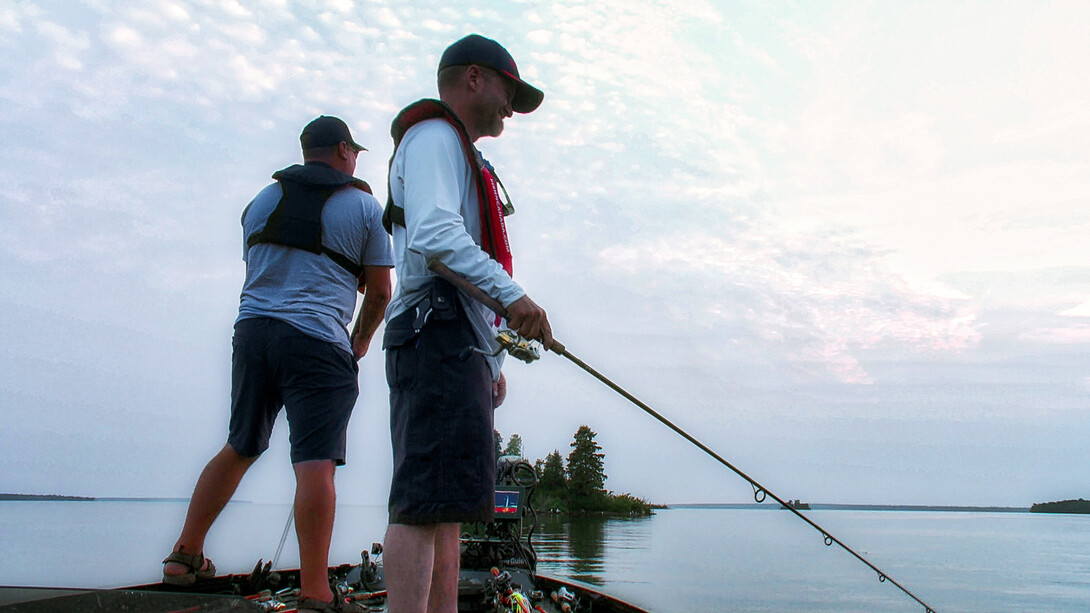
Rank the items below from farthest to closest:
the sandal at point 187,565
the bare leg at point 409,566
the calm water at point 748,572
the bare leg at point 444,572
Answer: the calm water at point 748,572
the sandal at point 187,565
the bare leg at point 444,572
the bare leg at point 409,566

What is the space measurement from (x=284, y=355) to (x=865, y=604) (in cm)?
3712

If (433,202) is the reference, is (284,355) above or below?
below

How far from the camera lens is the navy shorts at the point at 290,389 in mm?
2732

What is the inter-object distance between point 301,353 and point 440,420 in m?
0.99

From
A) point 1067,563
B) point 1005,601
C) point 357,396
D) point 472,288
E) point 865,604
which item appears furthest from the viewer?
point 1067,563

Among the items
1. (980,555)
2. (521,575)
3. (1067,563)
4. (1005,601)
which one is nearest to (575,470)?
(980,555)

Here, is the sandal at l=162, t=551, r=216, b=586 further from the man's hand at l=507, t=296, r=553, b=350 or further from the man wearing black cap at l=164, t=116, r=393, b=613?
the man's hand at l=507, t=296, r=553, b=350

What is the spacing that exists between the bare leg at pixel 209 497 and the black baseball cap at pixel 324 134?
1522 millimetres

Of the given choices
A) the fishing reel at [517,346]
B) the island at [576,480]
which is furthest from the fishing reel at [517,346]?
the island at [576,480]

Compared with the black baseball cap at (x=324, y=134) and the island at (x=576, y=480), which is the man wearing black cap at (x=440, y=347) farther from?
the island at (x=576, y=480)

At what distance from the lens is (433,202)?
2.18 meters

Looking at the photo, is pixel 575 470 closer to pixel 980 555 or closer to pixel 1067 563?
pixel 980 555

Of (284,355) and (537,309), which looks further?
(284,355)

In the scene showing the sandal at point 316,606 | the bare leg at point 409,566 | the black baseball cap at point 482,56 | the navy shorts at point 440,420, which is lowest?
the sandal at point 316,606
